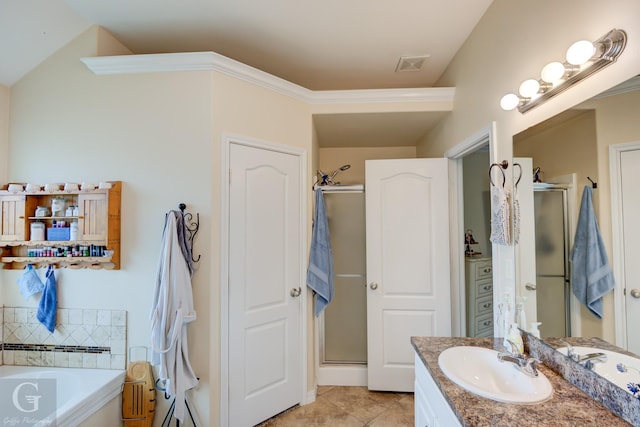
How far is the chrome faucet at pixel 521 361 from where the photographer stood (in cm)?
106

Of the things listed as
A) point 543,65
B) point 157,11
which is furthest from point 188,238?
point 543,65

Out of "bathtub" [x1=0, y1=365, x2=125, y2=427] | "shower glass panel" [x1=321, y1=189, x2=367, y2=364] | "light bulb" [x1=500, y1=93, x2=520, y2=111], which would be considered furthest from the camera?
"shower glass panel" [x1=321, y1=189, x2=367, y2=364]

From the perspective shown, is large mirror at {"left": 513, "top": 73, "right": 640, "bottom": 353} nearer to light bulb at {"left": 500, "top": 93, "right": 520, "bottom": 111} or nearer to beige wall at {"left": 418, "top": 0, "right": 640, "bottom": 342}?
beige wall at {"left": 418, "top": 0, "right": 640, "bottom": 342}

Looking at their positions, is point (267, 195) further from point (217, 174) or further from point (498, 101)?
point (498, 101)

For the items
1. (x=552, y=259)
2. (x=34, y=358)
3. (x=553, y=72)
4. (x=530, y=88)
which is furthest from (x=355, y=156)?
(x=34, y=358)

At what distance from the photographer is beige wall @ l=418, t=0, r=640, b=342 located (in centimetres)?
92

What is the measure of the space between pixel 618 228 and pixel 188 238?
201 cm

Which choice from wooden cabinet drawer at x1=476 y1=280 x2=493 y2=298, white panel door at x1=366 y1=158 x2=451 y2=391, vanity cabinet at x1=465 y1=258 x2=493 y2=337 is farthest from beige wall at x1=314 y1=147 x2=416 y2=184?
wooden cabinet drawer at x1=476 y1=280 x2=493 y2=298

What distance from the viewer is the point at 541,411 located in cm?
87

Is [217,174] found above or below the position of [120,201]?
above

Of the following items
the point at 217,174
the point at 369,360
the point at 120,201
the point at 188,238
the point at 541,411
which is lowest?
the point at 369,360

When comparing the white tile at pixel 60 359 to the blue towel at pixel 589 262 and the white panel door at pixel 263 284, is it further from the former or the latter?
the blue towel at pixel 589 262

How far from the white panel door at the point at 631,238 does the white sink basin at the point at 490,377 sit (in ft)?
1.09

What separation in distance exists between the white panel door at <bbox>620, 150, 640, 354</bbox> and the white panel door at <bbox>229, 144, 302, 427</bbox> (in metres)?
1.72
